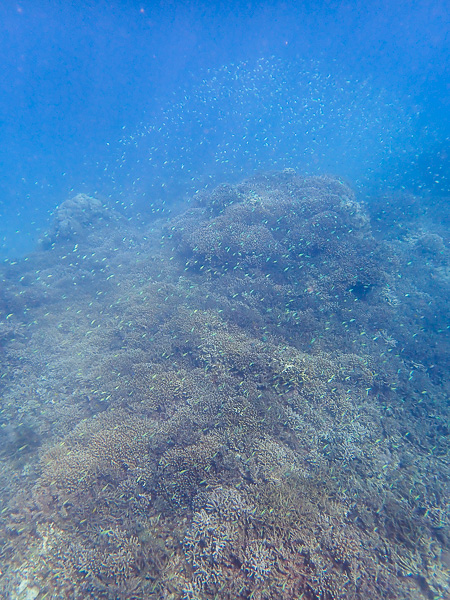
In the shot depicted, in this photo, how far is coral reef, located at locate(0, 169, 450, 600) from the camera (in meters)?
4.06

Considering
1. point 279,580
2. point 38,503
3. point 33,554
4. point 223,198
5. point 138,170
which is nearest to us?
point 279,580

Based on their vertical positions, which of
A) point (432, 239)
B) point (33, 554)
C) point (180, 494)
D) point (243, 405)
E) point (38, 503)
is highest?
point (432, 239)

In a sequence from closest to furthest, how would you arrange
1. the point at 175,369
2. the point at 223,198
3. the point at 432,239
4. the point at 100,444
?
the point at 100,444 → the point at 175,369 → the point at 432,239 → the point at 223,198

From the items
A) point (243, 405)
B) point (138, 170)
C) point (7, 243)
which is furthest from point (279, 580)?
point (138, 170)

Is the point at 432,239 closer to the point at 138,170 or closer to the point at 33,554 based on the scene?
the point at 33,554

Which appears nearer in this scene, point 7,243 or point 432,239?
point 432,239

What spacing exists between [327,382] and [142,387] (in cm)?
470

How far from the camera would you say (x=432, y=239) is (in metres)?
13.8

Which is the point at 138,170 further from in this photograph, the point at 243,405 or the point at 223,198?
the point at 243,405

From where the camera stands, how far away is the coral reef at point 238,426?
13.3 feet

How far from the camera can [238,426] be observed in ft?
18.3

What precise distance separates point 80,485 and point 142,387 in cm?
232

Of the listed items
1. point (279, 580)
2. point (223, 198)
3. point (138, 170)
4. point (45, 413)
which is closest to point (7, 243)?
point (138, 170)

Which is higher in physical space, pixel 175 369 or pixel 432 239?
pixel 432 239
